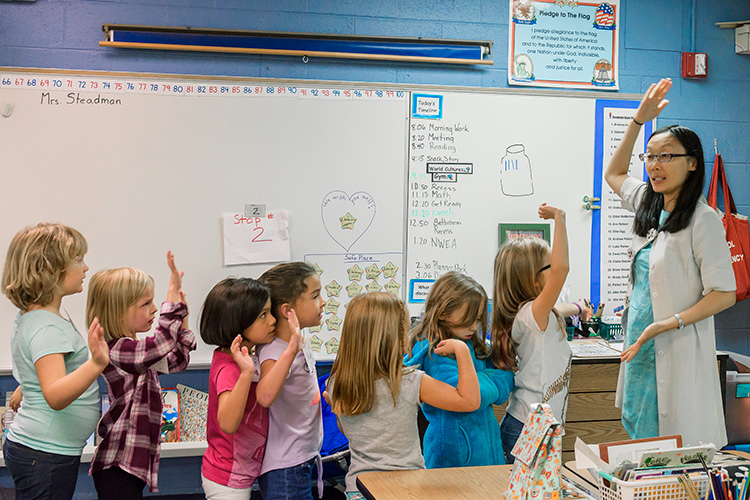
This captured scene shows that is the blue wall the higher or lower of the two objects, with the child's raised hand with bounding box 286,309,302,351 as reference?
higher

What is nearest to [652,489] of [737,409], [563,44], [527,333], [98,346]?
[527,333]

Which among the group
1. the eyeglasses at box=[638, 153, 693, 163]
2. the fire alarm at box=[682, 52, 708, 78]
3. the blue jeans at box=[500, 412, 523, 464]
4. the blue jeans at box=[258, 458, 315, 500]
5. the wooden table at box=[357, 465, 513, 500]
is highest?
the fire alarm at box=[682, 52, 708, 78]

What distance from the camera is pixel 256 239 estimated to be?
10.6ft

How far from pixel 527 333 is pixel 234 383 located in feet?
3.02

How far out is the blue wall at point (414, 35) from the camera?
3088 mm

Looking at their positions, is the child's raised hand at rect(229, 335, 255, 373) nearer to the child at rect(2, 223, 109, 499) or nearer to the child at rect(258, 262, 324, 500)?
the child at rect(258, 262, 324, 500)

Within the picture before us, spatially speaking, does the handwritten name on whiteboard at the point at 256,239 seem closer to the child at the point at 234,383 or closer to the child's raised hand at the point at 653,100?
the child at the point at 234,383

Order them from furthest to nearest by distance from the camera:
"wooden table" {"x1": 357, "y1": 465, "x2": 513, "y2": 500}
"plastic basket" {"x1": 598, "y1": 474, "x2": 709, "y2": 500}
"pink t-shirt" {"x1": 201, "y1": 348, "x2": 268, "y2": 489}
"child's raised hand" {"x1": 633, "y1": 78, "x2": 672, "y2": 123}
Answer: "child's raised hand" {"x1": 633, "y1": 78, "x2": 672, "y2": 123} → "pink t-shirt" {"x1": 201, "y1": 348, "x2": 268, "y2": 489} → "wooden table" {"x1": 357, "y1": 465, "x2": 513, "y2": 500} → "plastic basket" {"x1": 598, "y1": 474, "x2": 709, "y2": 500}

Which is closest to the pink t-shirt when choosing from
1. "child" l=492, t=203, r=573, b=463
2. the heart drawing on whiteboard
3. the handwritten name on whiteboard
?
"child" l=492, t=203, r=573, b=463

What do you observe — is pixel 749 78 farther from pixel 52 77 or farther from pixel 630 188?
pixel 52 77

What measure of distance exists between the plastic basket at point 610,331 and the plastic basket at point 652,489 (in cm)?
215

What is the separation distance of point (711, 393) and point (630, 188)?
2.36ft

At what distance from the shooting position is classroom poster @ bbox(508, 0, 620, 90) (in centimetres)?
346

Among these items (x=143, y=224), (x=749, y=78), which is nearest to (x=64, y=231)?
(x=143, y=224)
